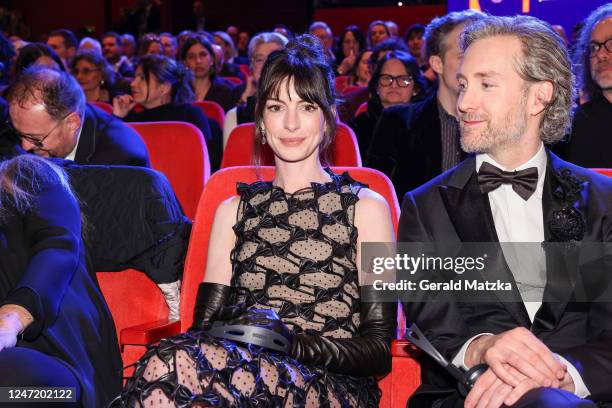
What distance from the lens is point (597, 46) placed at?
3.80 metres

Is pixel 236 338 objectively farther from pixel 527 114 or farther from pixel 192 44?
pixel 192 44

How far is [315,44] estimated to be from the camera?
2742 mm

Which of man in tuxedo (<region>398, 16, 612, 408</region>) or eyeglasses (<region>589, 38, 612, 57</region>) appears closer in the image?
man in tuxedo (<region>398, 16, 612, 408</region>)

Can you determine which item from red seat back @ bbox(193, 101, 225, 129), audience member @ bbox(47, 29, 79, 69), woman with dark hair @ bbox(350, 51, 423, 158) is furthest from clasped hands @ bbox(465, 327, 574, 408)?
audience member @ bbox(47, 29, 79, 69)

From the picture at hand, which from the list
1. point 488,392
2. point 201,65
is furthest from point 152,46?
point 488,392

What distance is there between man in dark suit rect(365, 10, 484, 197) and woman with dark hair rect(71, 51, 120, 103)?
3.28 metres

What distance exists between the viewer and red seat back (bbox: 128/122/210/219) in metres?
3.98

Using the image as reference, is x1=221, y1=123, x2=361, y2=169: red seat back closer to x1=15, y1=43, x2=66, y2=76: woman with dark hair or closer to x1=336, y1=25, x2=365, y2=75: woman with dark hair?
x1=15, y1=43, x2=66, y2=76: woman with dark hair

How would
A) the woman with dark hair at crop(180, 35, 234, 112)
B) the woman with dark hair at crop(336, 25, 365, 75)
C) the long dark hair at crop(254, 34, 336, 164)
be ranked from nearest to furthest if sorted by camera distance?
the long dark hair at crop(254, 34, 336, 164) < the woman with dark hair at crop(180, 35, 234, 112) < the woman with dark hair at crop(336, 25, 365, 75)

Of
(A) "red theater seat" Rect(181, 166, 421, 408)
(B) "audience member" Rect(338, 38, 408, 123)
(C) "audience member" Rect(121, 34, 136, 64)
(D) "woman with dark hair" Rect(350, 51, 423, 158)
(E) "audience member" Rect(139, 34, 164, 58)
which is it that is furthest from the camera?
(C) "audience member" Rect(121, 34, 136, 64)

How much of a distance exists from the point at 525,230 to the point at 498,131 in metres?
0.26

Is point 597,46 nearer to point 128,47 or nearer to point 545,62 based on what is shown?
point 545,62

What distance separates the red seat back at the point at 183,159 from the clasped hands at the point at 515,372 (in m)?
2.21

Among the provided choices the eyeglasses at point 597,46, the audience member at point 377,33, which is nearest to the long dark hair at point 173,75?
the eyeglasses at point 597,46
